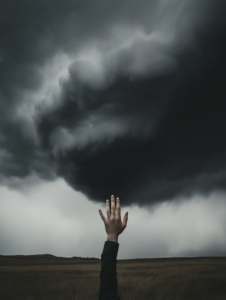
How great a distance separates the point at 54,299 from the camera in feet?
37.3

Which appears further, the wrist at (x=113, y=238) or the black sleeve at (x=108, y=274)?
the wrist at (x=113, y=238)

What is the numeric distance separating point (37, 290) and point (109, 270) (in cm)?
1507

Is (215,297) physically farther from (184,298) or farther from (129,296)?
(129,296)

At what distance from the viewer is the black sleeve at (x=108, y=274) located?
204 centimetres

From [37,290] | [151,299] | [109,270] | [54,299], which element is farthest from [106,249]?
[37,290]

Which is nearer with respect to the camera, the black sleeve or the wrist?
the black sleeve

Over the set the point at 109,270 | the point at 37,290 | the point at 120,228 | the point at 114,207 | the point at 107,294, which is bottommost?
the point at 37,290

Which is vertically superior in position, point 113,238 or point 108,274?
point 113,238

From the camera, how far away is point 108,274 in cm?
212

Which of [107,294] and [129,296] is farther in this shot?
[129,296]

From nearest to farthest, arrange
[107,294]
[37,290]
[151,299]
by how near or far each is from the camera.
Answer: [107,294]
[151,299]
[37,290]

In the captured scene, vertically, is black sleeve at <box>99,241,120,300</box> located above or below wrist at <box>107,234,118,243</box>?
below

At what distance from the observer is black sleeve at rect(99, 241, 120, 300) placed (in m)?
2.04

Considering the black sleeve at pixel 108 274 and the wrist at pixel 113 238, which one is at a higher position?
the wrist at pixel 113 238
